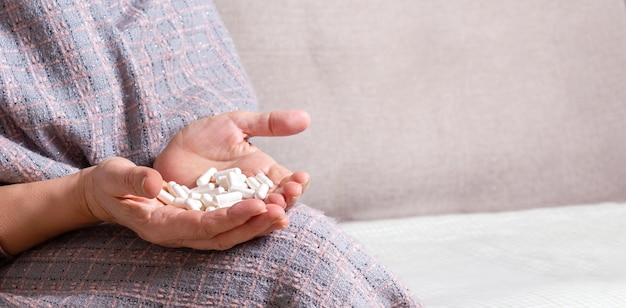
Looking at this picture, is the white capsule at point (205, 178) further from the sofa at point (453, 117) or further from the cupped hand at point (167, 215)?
the sofa at point (453, 117)

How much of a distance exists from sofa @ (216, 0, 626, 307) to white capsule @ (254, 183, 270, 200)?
0.43 metres

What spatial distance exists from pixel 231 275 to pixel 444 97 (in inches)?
29.4

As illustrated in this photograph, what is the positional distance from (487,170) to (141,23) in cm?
71

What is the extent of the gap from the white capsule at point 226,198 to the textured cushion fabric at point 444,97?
1.64ft

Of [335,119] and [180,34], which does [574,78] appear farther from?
[180,34]

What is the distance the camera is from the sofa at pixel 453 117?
1.45 metres

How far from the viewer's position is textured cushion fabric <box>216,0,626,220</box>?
146 centimetres

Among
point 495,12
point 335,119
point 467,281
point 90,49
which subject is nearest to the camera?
point 90,49

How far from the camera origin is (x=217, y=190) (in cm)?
97

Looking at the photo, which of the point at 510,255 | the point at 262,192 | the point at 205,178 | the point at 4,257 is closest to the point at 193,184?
the point at 205,178

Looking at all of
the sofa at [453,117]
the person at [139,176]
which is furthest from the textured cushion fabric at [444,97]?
the person at [139,176]

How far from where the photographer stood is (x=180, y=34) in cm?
121

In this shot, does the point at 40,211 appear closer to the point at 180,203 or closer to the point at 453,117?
the point at 180,203

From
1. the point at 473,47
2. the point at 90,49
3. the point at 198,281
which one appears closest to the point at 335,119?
the point at 473,47
